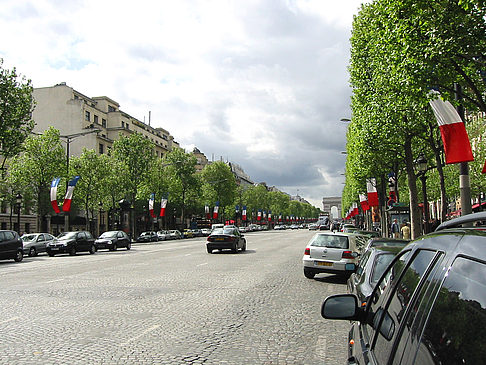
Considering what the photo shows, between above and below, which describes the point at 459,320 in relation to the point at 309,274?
above

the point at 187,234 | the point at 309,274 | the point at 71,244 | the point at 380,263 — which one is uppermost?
the point at 380,263

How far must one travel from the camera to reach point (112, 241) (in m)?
35.9

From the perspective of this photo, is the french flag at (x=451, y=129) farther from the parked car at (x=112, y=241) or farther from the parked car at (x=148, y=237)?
the parked car at (x=148, y=237)

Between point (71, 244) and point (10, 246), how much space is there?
6193 millimetres

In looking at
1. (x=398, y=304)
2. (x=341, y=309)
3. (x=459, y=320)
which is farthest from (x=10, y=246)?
(x=459, y=320)

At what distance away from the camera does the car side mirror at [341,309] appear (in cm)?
313

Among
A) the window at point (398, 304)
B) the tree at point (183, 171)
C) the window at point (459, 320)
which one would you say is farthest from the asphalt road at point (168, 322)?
the tree at point (183, 171)

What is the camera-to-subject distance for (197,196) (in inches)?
3231

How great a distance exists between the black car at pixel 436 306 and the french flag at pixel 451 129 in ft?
39.1

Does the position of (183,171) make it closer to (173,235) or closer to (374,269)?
(173,235)

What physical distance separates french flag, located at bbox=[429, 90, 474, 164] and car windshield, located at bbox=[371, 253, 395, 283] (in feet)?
26.1

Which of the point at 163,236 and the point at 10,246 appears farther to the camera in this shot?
the point at 163,236

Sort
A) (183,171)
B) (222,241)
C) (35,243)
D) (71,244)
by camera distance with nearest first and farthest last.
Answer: (222,241), (71,244), (35,243), (183,171)

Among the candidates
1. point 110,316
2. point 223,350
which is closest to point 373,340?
point 223,350
